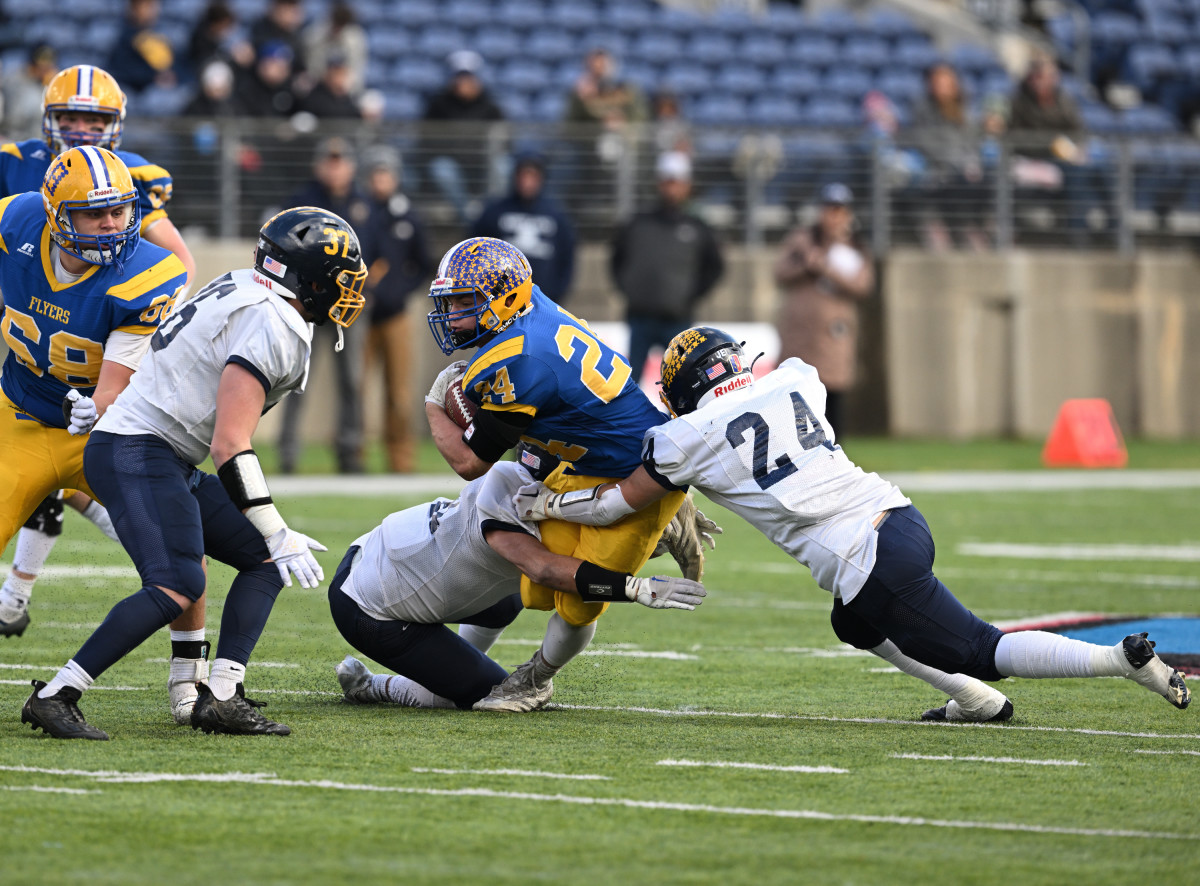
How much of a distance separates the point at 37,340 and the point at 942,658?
3044 millimetres

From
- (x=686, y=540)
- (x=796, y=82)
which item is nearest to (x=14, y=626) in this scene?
(x=686, y=540)

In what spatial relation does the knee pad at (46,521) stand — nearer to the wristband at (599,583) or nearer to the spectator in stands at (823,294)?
the wristband at (599,583)

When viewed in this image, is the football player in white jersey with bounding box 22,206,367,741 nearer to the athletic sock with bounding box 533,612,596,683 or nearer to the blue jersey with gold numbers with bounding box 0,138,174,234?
the athletic sock with bounding box 533,612,596,683

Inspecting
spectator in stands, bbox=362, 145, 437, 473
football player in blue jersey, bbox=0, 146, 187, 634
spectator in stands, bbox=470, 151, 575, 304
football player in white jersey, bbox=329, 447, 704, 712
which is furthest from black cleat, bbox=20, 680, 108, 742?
spectator in stands, bbox=470, 151, 575, 304

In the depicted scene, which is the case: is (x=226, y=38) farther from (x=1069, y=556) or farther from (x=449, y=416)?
(x=449, y=416)

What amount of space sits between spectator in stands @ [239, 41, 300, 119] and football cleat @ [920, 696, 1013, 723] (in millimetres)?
11985

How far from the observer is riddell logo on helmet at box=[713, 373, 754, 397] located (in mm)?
5430

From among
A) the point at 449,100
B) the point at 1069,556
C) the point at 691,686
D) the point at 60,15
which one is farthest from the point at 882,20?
the point at 691,686

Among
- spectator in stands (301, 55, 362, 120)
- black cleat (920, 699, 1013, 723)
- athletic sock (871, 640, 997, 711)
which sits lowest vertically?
black cleat (920, 699, 1013, 723)

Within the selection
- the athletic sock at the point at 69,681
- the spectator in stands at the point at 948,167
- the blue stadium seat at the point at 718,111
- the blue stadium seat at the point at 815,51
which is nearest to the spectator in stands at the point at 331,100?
the blue stadium seat at the point at 718,111

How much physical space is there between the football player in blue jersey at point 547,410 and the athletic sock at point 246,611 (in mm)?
713

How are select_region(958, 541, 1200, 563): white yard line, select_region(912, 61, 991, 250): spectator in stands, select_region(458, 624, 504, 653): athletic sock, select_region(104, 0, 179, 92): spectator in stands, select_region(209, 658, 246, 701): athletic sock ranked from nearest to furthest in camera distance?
select_region(209, 658, 246, 701): athletic sock < select_region(458, 624, 504, 653): athletic sock < select_region(958, 541, 1200, 563): white yard line < select_region(104, 0, 179, 92): spectator in stands < select_region(912, 61, 991, 250): spectator in stands

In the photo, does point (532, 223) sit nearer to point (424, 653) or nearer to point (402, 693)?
point (402, 693)

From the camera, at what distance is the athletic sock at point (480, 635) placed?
6.23m
